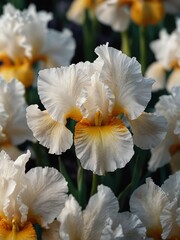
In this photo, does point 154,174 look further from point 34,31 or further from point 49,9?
point 49,9

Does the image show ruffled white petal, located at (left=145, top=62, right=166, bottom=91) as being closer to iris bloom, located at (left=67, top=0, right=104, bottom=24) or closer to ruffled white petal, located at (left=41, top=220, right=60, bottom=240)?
iris bloom, located at (left=67, top=0, right=104, bottom=24)

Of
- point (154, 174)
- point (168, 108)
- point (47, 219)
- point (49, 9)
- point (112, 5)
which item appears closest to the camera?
point (47, 219)

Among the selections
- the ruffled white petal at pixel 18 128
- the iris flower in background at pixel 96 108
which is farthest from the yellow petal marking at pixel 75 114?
the ruffled white petal at pixel 18 128

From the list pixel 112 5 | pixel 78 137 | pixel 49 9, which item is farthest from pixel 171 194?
pixel 49 9

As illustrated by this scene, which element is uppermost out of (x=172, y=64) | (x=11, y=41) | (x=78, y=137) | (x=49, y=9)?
(x=49, y=9)

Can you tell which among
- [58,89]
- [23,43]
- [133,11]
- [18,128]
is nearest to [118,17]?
[133,11]

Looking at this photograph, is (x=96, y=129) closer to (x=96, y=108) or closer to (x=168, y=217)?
(x=96, y=108)
